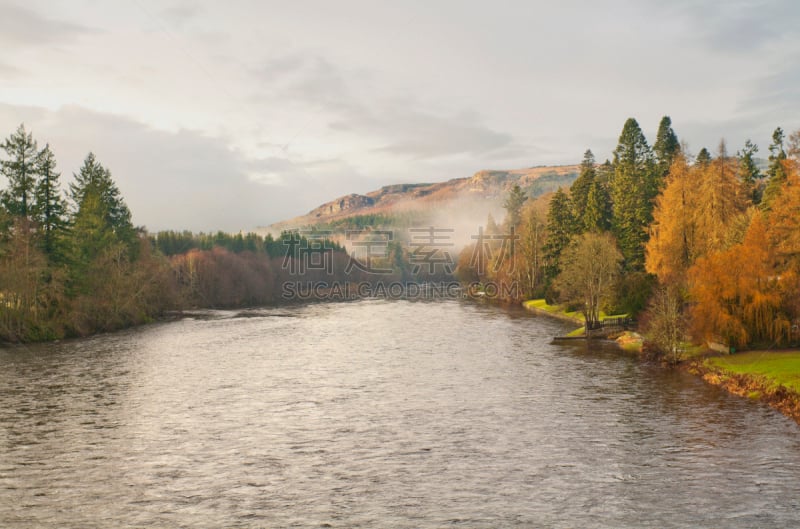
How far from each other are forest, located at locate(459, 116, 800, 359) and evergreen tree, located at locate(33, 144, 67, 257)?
222ft

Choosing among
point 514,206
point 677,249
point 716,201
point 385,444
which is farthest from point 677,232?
point 514,206

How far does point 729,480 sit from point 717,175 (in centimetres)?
5614

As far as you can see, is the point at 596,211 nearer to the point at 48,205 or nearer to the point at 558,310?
the point at 558,310

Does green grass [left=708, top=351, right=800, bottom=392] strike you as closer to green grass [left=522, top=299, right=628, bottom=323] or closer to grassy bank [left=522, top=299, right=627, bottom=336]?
grassy bank [left=522, top=299, right=627, bottom=336]

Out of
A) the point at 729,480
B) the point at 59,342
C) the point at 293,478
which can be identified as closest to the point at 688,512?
the point at 729,480

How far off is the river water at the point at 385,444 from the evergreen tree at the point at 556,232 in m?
53.2

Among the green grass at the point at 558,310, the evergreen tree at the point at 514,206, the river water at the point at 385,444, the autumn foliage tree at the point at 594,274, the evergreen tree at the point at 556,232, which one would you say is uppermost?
the evergreen tree at the point at 514,206

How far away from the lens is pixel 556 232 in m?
112

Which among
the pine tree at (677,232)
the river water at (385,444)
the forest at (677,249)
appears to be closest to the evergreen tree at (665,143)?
the forest at (677,249)

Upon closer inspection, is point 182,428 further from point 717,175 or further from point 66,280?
point 717,175

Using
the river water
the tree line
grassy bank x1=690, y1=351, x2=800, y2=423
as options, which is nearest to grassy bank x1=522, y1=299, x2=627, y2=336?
the river water

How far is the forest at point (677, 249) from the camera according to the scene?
51250 millimetres

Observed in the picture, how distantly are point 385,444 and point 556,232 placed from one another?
86.1m

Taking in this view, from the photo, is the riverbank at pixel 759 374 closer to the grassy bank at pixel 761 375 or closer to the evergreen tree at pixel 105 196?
the grassy bank at pixel 761 375
